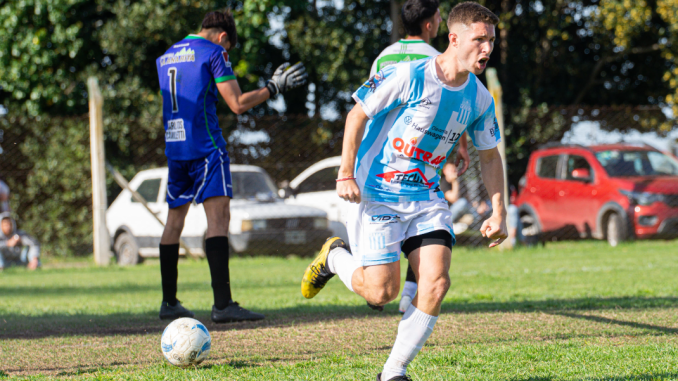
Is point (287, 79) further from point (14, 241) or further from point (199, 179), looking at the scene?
point (14, 241)

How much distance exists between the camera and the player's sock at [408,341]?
2.89 m

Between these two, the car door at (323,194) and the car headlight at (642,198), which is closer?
the car headlight at (642,198)

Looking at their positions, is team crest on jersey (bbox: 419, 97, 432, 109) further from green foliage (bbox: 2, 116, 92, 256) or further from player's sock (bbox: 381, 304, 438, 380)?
green foliage (bbox: 2, 116, 92, 256)

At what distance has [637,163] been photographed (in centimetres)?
1228

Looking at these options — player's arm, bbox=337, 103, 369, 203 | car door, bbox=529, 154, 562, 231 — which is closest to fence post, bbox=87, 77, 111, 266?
car door, bbox=529, 154, 562, 231

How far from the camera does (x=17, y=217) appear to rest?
44.9ft

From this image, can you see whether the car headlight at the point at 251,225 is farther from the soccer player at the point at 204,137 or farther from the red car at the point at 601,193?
the soccer player at the point at 204,137

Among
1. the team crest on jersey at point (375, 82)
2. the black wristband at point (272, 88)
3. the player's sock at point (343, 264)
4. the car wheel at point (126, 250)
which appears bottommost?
the car wheel at point (126, 250)

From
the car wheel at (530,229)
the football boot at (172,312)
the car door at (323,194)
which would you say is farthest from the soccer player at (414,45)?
the car wheel at (530,229)

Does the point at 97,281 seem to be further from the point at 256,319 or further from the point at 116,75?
the point at 116,75

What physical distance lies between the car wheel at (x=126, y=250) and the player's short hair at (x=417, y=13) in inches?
331

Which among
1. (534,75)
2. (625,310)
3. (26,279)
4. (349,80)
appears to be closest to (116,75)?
(349,80)

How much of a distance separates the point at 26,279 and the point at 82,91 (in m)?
8.57

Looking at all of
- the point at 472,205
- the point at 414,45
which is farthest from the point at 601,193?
the point at 414,45
